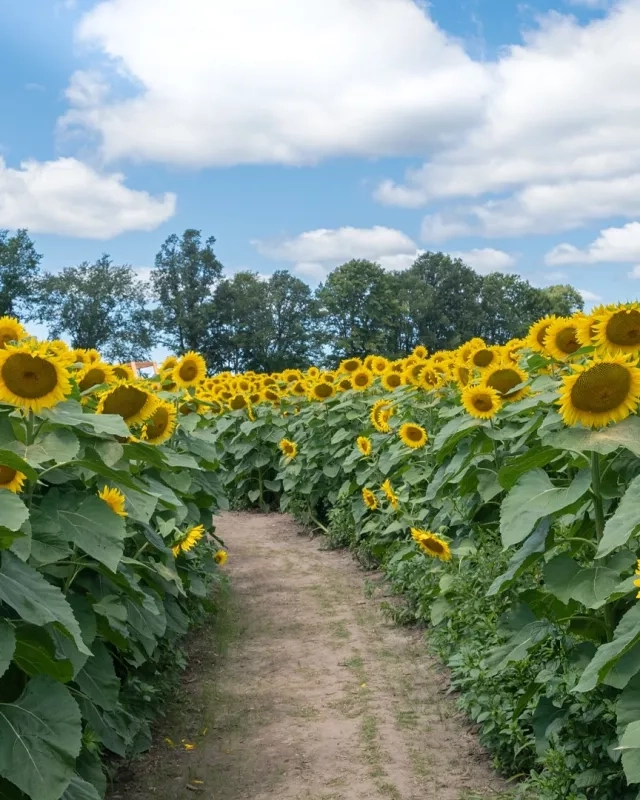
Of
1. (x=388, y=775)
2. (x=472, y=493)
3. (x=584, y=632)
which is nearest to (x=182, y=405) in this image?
(x=472, y=493)

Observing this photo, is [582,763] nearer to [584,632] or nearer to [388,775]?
[584,632]

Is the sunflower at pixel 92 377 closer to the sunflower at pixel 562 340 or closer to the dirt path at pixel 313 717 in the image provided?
the dirt path at pixel 313 717

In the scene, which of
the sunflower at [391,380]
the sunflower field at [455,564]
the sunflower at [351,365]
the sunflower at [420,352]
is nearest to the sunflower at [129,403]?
the sunflower field at [455,564]

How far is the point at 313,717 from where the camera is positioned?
488 cm

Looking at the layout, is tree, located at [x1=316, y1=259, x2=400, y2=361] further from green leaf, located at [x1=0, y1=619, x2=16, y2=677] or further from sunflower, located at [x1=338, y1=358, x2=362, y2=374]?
green leaf, located at [x1=0, y1=619, x2=16, y2=677]

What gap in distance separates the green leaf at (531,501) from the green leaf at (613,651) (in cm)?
51

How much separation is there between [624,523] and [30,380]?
193 cm

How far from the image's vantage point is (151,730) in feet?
15.6

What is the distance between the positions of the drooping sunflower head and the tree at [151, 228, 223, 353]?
177 ft

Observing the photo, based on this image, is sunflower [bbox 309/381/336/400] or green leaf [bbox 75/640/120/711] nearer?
green leaf [bbox 75/640/120/711]

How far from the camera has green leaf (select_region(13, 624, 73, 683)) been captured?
9.07 ft

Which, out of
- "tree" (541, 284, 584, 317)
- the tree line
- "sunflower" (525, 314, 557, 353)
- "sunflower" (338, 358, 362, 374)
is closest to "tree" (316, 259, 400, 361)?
the tree line

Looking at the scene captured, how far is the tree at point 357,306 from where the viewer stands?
55.2 meters

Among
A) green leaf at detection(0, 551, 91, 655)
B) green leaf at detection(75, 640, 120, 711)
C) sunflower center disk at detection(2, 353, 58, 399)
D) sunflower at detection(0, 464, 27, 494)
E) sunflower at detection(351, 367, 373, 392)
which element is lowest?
green leaf at detection(75, 640, 120, 711)
